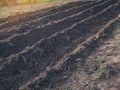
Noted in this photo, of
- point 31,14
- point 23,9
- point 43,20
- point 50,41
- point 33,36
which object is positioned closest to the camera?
point 50,41

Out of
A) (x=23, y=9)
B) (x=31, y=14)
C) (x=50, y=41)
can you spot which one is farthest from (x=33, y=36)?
(x=23, y=9)

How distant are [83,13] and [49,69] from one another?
623cm

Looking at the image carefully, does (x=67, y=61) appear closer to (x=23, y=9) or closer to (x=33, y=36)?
(x=33, y=36)

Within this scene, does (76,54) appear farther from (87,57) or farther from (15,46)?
(15,46)

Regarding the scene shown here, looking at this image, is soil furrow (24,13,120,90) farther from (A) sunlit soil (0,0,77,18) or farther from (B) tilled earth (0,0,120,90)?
(A) sunlit soil (0,0,77,18)

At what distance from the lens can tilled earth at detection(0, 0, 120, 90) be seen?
311 inches

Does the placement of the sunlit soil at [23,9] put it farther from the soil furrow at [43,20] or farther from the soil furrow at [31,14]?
the soil furrow at [43,20]

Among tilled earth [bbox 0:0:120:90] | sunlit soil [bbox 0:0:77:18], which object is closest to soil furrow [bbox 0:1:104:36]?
tilled earth [bbox 0:0:120:90]

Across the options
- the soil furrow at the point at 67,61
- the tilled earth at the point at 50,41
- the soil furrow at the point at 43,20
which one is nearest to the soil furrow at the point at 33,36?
the tilled earth at the point at 50,41

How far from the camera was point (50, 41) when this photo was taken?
10.3m

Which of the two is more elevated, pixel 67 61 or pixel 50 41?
pixel 50 41

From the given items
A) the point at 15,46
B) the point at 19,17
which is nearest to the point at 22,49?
the point at 15,46

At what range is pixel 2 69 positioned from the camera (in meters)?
8.32

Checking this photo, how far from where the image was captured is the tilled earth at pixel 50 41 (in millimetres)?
7898
